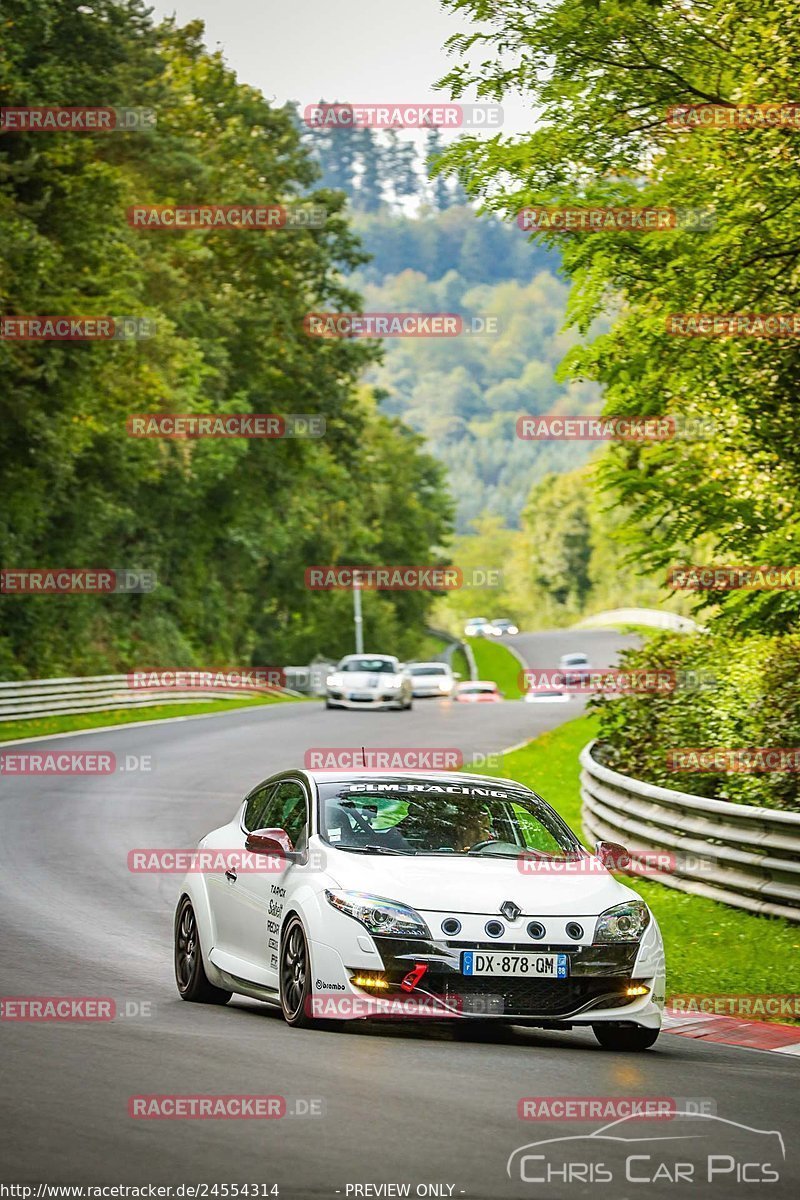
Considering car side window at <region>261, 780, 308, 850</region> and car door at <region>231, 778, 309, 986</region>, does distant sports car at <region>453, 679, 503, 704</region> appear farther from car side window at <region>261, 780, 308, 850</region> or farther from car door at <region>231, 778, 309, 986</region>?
car door at <region>231, 778, 309, 986</region>

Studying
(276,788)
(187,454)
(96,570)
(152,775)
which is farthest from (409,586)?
(276,788)

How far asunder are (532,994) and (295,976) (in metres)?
1.28

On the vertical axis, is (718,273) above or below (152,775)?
above

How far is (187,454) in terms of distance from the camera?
1950 inches


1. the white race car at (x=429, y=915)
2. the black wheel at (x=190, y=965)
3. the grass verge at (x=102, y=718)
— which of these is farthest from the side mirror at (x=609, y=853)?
the grass verge at (x=102, y=718)

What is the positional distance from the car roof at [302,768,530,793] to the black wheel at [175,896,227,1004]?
4.11ft

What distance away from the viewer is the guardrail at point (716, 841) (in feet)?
44.8

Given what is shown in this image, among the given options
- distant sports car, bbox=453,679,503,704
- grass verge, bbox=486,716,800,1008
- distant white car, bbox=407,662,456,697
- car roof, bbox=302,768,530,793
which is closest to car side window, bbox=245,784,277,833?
car roof, bbox=302,768,530,793

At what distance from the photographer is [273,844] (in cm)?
1011

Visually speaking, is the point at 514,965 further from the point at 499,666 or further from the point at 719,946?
the point at 499,666

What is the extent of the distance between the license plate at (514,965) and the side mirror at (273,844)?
1.35 metres

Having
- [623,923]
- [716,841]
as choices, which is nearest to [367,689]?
[716,841]

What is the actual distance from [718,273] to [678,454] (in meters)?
4.41

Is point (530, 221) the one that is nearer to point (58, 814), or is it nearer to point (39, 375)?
point (58, 814)
